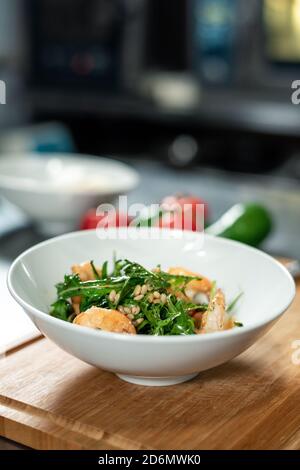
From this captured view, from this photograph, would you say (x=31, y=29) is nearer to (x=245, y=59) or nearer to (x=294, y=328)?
(x=245, y=59)

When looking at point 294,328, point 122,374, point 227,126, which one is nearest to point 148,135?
point 227,126

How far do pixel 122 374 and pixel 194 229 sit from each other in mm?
626

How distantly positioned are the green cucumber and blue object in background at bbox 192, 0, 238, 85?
6.07 feet

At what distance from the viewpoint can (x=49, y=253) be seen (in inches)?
47.3

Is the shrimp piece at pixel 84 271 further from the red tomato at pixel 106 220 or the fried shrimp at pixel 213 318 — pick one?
the red tomato at pixel 106 220

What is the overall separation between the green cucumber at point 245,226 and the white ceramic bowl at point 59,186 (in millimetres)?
261

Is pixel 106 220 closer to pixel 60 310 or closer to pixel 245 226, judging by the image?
pixel 245 226

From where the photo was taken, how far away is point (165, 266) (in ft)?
4.15

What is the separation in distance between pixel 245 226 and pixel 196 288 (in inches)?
19.0

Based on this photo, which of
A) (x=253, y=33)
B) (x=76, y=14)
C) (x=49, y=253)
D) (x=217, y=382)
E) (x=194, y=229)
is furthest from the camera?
(x=76, y=14)

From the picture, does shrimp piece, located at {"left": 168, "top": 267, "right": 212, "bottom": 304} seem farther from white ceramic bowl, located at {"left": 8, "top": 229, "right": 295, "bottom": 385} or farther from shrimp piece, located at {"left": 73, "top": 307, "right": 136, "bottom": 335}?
shrimp piece, located at {"left": 73, "top": 307, "right": 136, "bottom": 335}

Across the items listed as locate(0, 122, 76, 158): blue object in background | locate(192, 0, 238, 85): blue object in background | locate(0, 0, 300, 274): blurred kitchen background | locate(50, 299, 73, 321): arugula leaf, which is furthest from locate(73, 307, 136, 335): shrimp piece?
locate(192, 0, 238, 85): blue object in background

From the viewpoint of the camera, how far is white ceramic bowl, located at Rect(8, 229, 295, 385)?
2.99 ft
